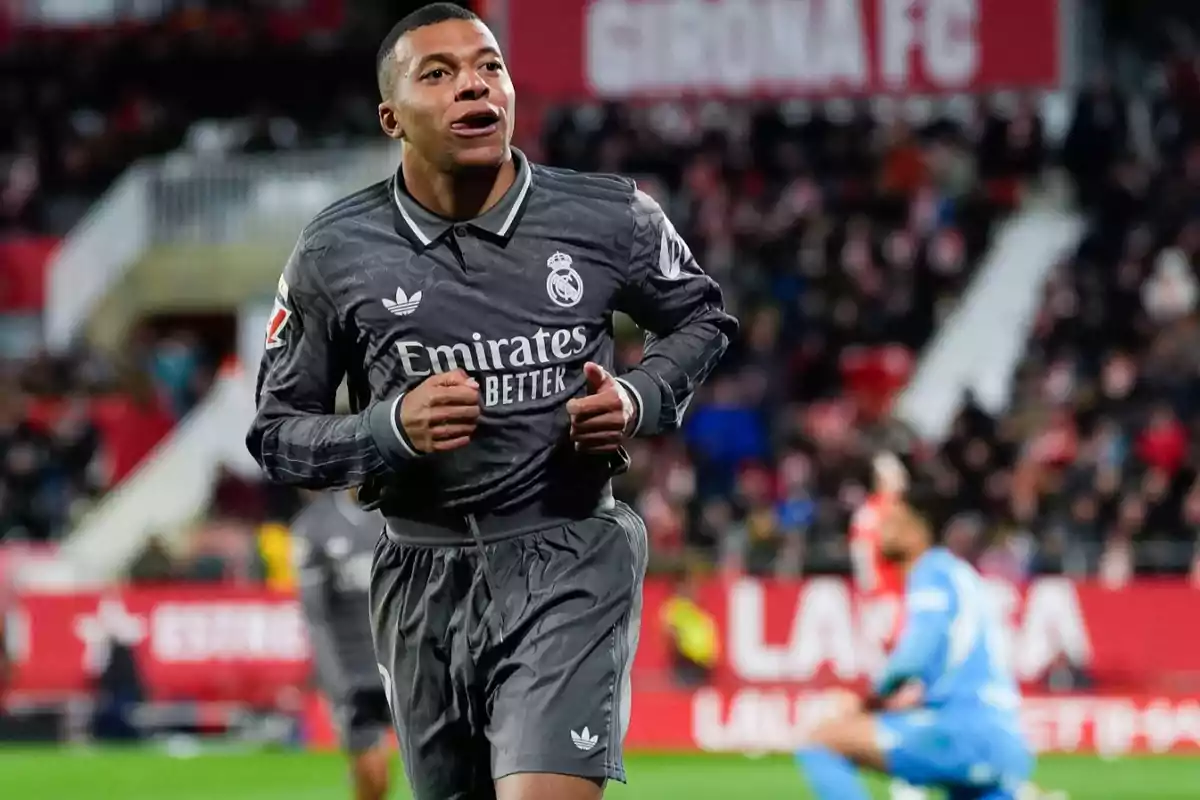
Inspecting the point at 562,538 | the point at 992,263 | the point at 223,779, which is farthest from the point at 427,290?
the point at 992,263

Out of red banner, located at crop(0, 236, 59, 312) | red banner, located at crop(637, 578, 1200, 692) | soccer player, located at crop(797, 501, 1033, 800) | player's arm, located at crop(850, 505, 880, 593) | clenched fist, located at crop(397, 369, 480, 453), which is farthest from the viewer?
red banner, located at crop(0, 236, 59, 312)

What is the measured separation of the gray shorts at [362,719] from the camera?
33.6 feet

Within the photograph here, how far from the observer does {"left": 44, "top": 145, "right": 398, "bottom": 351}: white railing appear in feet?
87.1

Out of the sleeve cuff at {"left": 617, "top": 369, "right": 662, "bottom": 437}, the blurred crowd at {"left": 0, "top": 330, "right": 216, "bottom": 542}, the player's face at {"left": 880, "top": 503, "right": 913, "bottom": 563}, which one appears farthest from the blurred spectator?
the sleeve cuff at {"left": 617, "top": 369, "right": 662, "bottom": 437}

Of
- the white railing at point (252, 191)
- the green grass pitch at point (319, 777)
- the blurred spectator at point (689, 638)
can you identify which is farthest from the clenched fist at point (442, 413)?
the white railing at point (252, 191)

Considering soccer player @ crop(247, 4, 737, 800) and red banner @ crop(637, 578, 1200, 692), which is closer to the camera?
soccer player @ crop(247, 4, 737, 800)

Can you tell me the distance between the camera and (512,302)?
5230 millimetres

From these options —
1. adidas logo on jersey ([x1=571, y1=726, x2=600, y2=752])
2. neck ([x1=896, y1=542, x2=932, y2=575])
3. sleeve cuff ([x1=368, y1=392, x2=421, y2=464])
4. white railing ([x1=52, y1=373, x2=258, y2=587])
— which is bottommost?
white railing ([x1=52, y1=373, x2=258, y2=587])

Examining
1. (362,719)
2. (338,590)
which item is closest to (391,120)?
(362,719)

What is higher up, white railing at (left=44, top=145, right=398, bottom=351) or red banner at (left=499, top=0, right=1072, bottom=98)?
red banner at (left=499, top=0, right=1072, bottom=98)

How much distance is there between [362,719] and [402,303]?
5.46 meters

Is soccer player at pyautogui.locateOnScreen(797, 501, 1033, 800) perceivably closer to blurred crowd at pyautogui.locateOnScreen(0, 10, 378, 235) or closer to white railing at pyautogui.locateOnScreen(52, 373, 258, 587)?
white railing at pyautogui.locateOnScreen(52, 373, 258, 587)

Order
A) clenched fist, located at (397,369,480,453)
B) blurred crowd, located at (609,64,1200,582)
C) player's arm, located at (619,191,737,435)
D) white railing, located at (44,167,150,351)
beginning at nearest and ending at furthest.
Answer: clenched fist, located at (397,369,480,453), player's arm, located at (619,191,737,435), blurred crowd, located at (609,64,1200,582), white railing, located at (44,167,150,351)

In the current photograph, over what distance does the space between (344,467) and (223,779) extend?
1079cm
